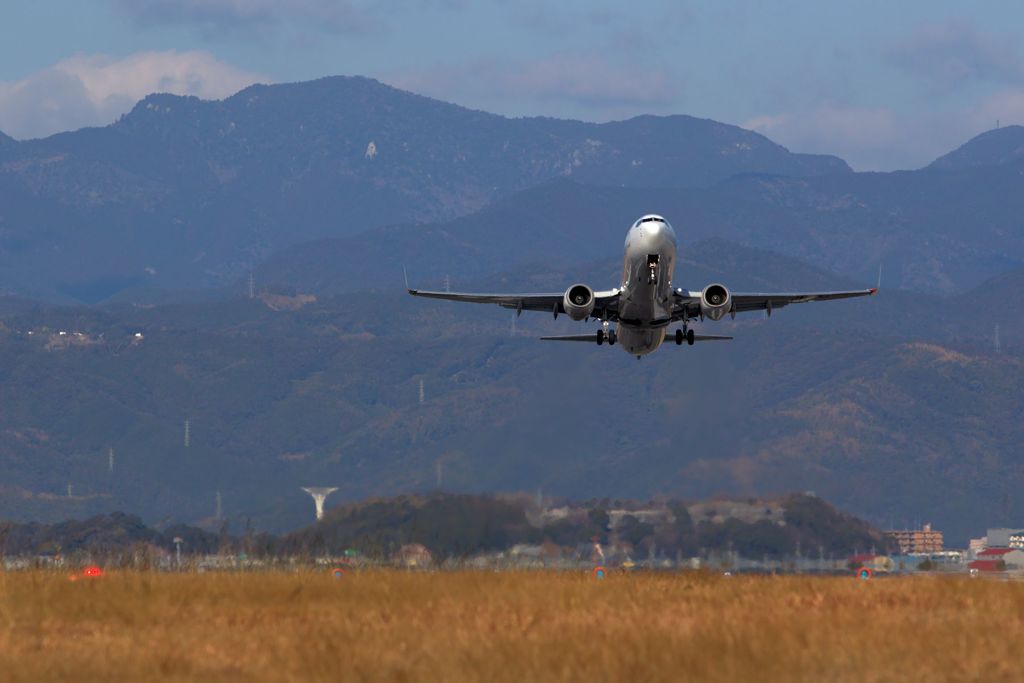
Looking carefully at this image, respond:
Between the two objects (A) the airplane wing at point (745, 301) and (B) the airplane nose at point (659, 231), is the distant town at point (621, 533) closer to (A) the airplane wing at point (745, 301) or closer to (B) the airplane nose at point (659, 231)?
(A) the airplane wing at point (745, 301)

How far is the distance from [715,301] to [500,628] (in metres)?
38.1

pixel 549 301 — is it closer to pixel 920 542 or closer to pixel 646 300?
pixel 646 300

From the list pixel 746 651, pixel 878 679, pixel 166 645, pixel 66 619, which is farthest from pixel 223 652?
pixel 878 679

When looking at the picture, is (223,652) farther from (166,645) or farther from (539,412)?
(539,412)

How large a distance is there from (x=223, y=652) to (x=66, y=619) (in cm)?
661

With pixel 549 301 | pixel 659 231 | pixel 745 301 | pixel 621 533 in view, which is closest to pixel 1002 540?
pixel 621 533

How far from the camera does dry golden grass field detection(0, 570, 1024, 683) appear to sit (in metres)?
31.4

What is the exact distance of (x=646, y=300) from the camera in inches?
2921

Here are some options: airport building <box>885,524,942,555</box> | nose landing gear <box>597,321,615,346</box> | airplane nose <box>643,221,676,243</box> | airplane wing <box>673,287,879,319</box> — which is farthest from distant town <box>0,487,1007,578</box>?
airport building <box>885,524,942,555</box>

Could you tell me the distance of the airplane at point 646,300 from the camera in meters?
70.9

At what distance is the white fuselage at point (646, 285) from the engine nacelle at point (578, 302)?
5.73ft

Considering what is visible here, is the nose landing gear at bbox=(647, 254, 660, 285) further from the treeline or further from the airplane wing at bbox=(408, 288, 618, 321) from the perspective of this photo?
the treeline

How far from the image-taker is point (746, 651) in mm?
32125

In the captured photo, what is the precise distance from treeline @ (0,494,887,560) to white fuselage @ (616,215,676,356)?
32.6 ft
